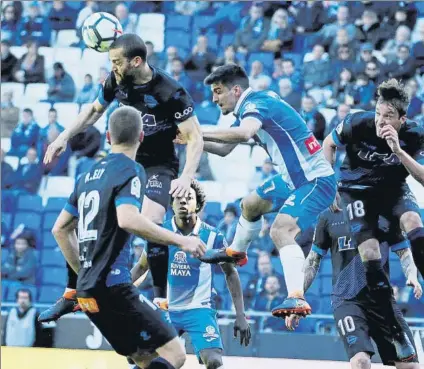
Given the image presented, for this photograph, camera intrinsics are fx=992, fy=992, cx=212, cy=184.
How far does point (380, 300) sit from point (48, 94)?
921 centimetres

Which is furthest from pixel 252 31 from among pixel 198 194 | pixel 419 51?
pixel 198 194

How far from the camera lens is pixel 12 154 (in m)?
16.1

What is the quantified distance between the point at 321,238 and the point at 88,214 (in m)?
3.20

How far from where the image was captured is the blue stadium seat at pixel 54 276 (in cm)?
1477

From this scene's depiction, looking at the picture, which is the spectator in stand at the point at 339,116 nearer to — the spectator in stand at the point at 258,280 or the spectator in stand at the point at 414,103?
the spectator in stand at the point at 414,103

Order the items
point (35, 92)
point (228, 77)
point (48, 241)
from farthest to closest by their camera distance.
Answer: point (35, 92) < point (48, 241) < point (228, 77)

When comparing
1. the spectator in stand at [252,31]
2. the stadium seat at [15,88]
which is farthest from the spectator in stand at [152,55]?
the stadium seat at [15,88]

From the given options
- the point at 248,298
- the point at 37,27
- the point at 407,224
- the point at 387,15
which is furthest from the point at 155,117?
the point at 37,27

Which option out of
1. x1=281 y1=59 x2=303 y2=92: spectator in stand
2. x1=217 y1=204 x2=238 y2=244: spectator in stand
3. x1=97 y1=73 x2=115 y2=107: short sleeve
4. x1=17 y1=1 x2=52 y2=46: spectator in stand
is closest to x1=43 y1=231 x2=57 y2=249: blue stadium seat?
x1=217 y1=204 x2=238 y2=244: spectator in stand

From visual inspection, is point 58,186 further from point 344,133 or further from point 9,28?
point 344,133

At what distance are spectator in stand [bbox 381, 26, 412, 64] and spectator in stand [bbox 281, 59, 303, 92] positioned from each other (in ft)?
4.45

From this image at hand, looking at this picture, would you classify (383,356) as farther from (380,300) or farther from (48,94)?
(48,94)

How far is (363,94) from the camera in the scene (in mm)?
14898

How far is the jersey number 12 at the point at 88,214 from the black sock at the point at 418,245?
312 centimetres
